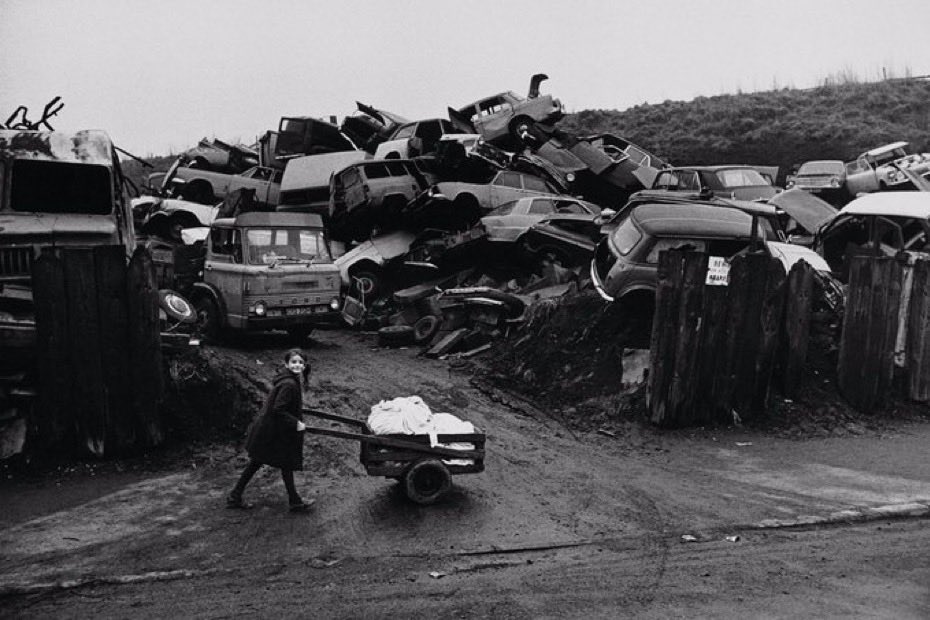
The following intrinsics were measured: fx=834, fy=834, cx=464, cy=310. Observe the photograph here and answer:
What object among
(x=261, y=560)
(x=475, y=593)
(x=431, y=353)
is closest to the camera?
(x=475, y=593)

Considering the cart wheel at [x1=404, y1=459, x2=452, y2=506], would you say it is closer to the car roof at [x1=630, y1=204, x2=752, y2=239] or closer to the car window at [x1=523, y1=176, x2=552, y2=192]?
the car roof at [x1=630, y1=204, x2=752, y2=239]

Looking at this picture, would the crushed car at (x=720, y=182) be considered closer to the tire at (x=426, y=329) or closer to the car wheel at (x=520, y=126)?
the car wheel at (x=520, y=126)

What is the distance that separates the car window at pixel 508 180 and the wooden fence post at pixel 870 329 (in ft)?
32.4

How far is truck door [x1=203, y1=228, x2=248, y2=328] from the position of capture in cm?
1358

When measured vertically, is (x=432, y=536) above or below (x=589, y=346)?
below

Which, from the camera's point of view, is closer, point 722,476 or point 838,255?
point 722,476

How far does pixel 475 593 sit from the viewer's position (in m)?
5.30

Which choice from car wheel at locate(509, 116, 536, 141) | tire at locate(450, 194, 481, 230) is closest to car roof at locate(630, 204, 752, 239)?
tire at locate(450, 194, 481, 230)

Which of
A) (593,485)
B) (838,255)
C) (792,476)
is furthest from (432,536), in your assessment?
(838,255)

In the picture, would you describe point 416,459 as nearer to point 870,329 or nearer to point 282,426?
point 282,426

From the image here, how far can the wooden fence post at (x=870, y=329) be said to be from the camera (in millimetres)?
10578

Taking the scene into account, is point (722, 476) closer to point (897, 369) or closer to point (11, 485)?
point (897, 369)

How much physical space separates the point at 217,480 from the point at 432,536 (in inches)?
105

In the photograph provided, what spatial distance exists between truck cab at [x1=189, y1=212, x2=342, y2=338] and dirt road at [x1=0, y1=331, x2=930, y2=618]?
4043 mm
